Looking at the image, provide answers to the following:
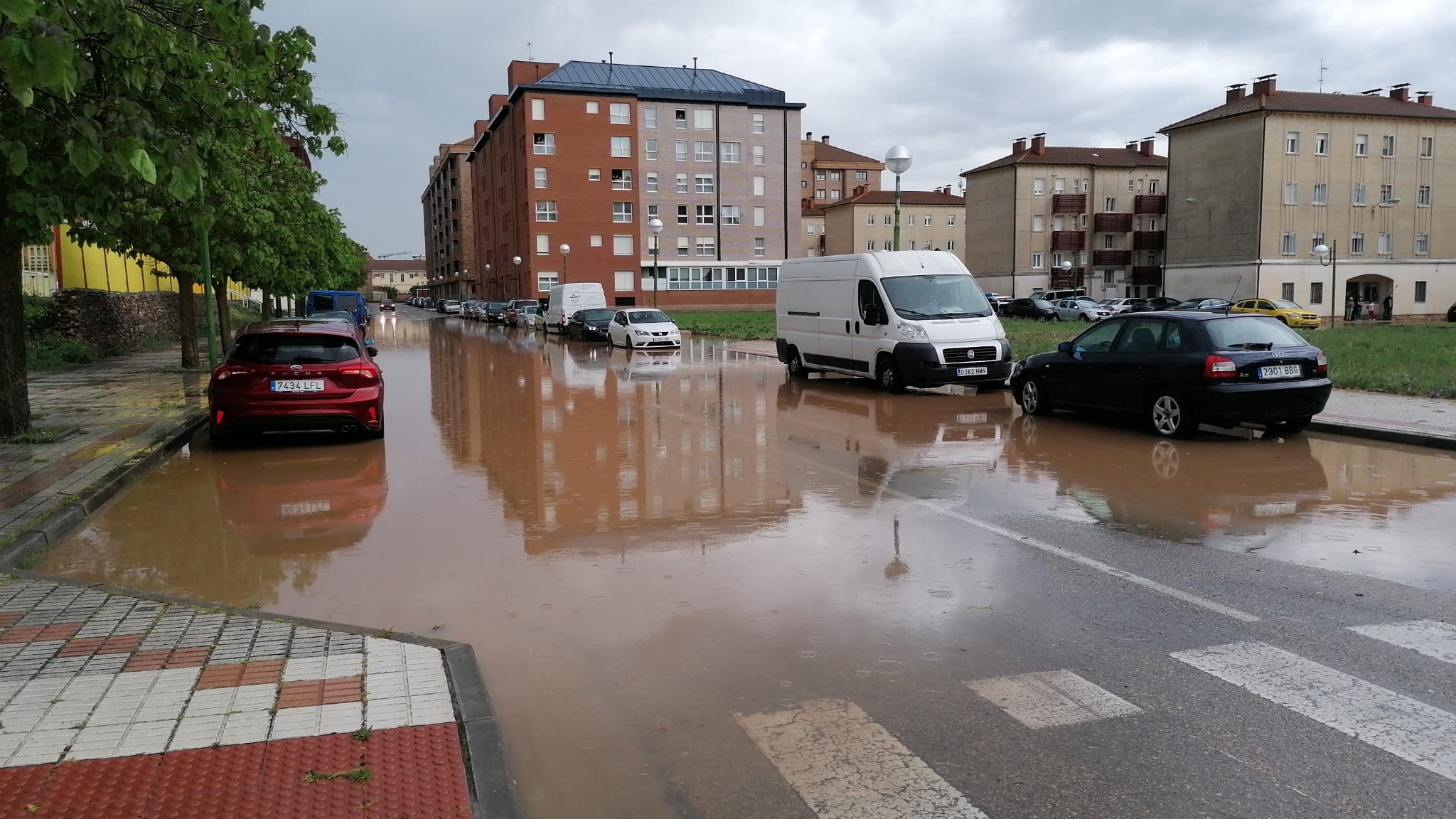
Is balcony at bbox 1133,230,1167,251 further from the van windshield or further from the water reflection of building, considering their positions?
the van windshield

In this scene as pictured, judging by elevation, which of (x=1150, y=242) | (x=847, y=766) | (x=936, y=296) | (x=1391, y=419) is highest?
(x=1150, y=242)

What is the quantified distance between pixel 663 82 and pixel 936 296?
6939cm

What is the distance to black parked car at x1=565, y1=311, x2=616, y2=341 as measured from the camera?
3794 centimetres

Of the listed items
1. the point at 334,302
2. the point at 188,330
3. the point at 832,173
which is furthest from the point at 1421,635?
the point at 832,173

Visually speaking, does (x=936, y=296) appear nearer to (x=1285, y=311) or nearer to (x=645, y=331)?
(x=645, y=331)

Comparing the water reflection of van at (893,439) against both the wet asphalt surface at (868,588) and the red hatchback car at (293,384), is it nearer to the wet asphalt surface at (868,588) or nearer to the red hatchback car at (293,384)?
the wet asphalt surface at (868,588)

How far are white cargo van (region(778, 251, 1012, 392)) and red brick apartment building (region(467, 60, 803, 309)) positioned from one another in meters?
59.0

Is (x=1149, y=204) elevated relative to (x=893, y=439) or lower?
elevated

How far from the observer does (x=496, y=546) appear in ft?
23.5

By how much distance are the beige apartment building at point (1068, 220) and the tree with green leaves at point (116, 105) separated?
72264 mm

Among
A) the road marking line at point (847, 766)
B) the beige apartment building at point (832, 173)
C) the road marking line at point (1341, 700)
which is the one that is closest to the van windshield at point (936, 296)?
the road marking line at point (1341, 700)

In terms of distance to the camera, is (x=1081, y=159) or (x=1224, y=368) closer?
(x=1224, y=368)

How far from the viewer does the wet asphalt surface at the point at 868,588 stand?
3.69m

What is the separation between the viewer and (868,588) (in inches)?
235
